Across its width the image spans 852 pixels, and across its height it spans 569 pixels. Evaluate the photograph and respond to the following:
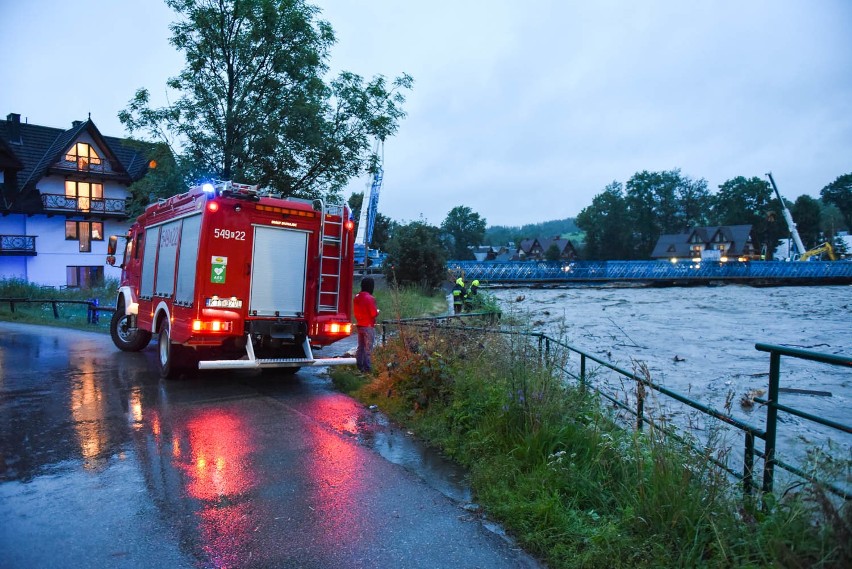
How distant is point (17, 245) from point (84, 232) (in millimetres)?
4260

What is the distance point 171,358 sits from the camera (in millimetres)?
9742

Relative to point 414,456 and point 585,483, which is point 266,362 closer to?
point 414,456

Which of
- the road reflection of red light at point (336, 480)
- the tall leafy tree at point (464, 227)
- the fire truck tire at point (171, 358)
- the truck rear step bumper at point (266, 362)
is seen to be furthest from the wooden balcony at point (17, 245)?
the tall leafy tree at point (464, 227)

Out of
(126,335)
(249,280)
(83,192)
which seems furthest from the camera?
(83,192)

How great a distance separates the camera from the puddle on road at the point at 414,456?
5.22 m

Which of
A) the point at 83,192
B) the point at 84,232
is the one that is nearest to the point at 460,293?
the point at 84,232

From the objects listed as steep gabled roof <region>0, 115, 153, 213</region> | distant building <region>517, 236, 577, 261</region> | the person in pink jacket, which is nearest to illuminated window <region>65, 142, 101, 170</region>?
steep gabled roof <region>0, 115, 153, 213</region>

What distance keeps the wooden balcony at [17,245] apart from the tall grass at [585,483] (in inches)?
1365

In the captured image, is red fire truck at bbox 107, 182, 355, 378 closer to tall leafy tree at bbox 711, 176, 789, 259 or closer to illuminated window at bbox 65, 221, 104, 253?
illuminated window at bbox 65, 221, 104, 253

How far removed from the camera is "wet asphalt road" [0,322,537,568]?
3949 millimetres

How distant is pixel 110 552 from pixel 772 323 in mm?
25754

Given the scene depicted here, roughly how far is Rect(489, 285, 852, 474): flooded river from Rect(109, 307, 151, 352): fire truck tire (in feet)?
26.7

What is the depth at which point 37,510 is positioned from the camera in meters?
4.61

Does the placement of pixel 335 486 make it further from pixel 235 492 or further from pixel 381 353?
pixel 381 353
